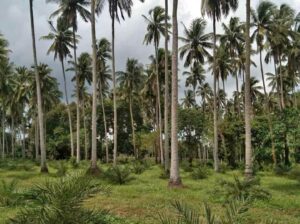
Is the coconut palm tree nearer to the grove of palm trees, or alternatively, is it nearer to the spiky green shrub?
the grove of palm trees

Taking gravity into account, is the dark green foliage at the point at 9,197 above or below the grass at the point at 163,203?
above

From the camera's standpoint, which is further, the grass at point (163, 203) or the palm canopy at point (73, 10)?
the palm canopy at point (73, 10)

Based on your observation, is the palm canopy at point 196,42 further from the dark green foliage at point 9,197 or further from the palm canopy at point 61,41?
the dark green foliage at point 9,197

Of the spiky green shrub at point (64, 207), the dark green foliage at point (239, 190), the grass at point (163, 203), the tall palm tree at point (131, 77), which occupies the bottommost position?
the grass at point (163, 203)

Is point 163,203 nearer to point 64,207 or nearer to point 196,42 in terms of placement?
point 64,207

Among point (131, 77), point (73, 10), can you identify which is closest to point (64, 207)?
point (73, 10)

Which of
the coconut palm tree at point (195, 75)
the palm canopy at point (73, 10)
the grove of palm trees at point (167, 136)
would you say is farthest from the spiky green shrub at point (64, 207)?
the coconut palm tree at point (195, 75)

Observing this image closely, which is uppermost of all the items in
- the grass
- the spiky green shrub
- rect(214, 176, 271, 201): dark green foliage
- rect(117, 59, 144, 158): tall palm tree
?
rect(117, 59, 144, 158): tall palm tree

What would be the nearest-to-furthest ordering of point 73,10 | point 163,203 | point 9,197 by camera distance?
point 9,197 < point 163,203 < point 73,10

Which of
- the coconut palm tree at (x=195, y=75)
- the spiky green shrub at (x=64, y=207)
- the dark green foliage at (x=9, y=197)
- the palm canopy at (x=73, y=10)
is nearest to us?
the spiky green shrub at (x=64, y=207)

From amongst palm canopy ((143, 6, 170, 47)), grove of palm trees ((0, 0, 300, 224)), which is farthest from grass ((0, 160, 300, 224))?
palm canopy ((143, 6, 170, 47))

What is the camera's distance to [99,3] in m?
27.8

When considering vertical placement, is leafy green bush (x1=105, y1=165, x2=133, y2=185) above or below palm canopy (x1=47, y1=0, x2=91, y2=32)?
below

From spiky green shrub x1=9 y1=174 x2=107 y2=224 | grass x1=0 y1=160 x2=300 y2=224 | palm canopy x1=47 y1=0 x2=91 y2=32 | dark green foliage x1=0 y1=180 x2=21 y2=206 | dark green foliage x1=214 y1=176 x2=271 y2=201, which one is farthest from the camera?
palm canopy x1=47 y1=0 x2=91 y2=32
